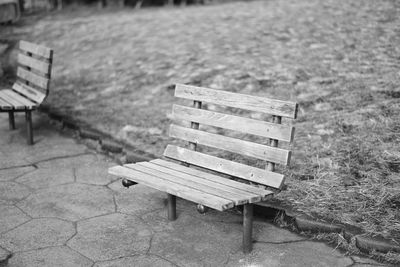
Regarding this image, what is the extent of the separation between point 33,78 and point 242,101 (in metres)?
3.18

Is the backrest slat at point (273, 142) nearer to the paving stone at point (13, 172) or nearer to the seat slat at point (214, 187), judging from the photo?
the seat slat at point (214, 187)

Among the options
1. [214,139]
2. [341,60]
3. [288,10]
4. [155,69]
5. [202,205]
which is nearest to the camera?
[202,205]

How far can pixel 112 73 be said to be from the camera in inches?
309

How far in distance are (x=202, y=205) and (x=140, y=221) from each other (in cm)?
87

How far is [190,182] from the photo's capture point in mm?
3777

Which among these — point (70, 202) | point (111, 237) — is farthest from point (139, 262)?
point (70, 202)

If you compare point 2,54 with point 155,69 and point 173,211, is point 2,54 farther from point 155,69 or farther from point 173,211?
point 173,211

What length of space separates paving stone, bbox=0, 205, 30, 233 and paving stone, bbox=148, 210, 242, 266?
0.96m

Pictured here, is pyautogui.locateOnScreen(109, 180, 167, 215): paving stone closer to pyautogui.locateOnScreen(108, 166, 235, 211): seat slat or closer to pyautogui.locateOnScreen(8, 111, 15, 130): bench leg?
pyautogui.locateOnScreen(108, 166, 235, 211): seat slat

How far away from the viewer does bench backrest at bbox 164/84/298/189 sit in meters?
3.64

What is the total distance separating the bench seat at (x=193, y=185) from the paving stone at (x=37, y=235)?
586 mm

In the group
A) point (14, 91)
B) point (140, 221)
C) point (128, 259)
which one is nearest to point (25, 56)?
point (14, 91)

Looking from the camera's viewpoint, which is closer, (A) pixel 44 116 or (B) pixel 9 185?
(B) pixel 9 185

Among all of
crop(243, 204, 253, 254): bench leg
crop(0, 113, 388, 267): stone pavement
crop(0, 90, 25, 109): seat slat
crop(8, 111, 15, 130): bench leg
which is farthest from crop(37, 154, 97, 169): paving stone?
crop(243, 204, 253, 254): bench leg
